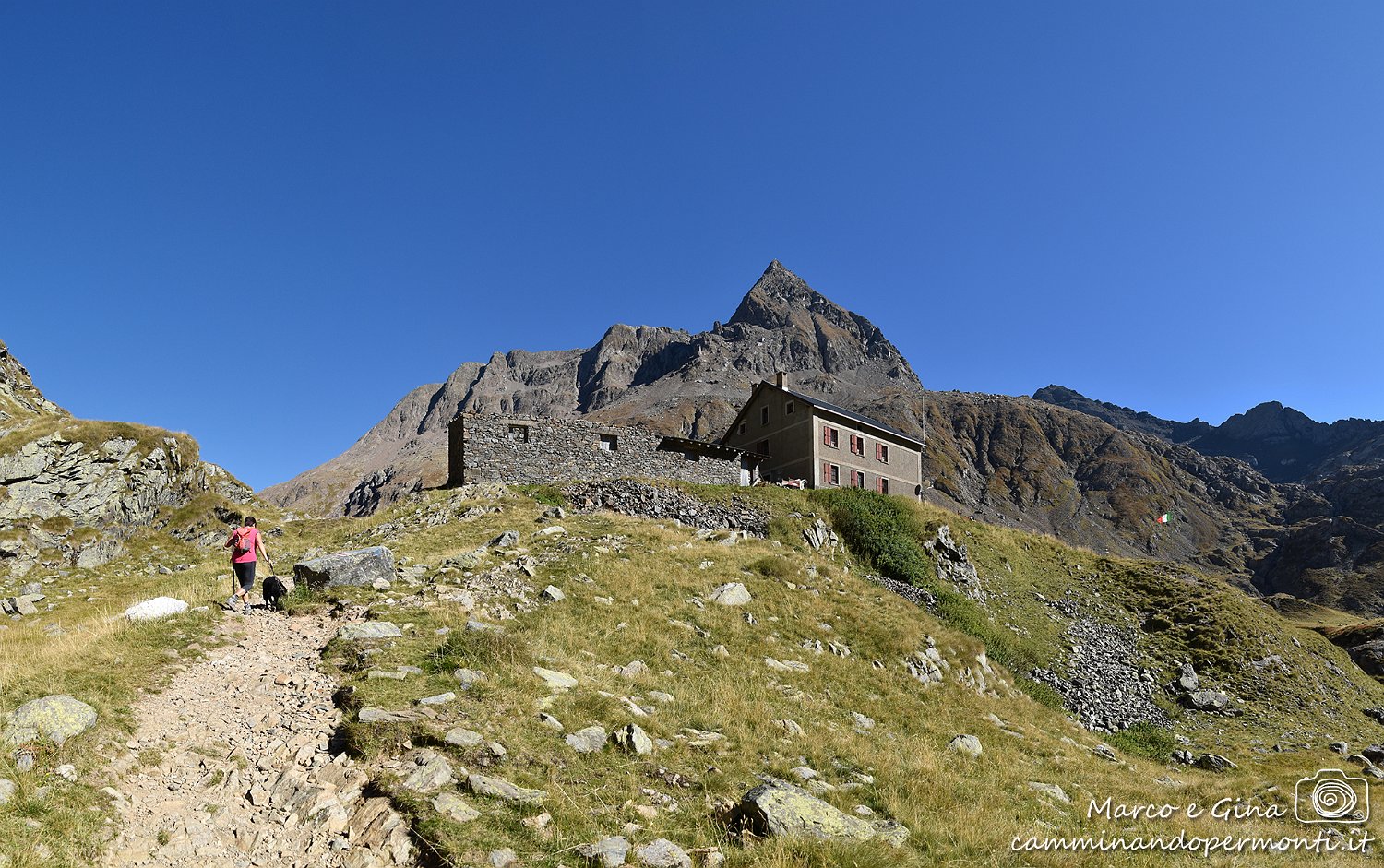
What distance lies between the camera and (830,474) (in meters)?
54.3

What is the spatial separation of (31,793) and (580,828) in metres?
6.39

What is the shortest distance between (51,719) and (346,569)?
31.3 feet

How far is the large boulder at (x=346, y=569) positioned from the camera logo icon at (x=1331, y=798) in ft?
83.5

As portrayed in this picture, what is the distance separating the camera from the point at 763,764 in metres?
11.6

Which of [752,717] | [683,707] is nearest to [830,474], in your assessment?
[752,717]

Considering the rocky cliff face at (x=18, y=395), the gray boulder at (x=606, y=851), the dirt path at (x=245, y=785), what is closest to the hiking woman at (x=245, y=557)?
the dirt path at (x=245, y=785)

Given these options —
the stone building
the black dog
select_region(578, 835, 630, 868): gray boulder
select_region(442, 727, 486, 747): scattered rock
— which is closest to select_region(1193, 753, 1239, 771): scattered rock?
select_region(578, 835, 630, 868): gray boulder

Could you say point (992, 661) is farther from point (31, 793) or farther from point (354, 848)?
point (31, 793)

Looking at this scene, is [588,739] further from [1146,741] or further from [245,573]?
[1146,741]

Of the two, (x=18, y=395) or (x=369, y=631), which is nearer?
(x=369, y=631)

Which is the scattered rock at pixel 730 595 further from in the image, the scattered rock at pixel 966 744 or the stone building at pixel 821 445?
the stone building at pixel 821 445

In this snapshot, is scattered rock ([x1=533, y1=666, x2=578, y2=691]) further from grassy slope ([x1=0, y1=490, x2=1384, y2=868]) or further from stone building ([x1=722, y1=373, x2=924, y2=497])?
stone building ([x1=722, y1=373, x2=924, y2=497])

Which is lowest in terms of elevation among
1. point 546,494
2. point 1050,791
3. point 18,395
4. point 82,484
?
point 1050,791

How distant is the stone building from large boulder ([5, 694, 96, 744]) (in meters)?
46.9
